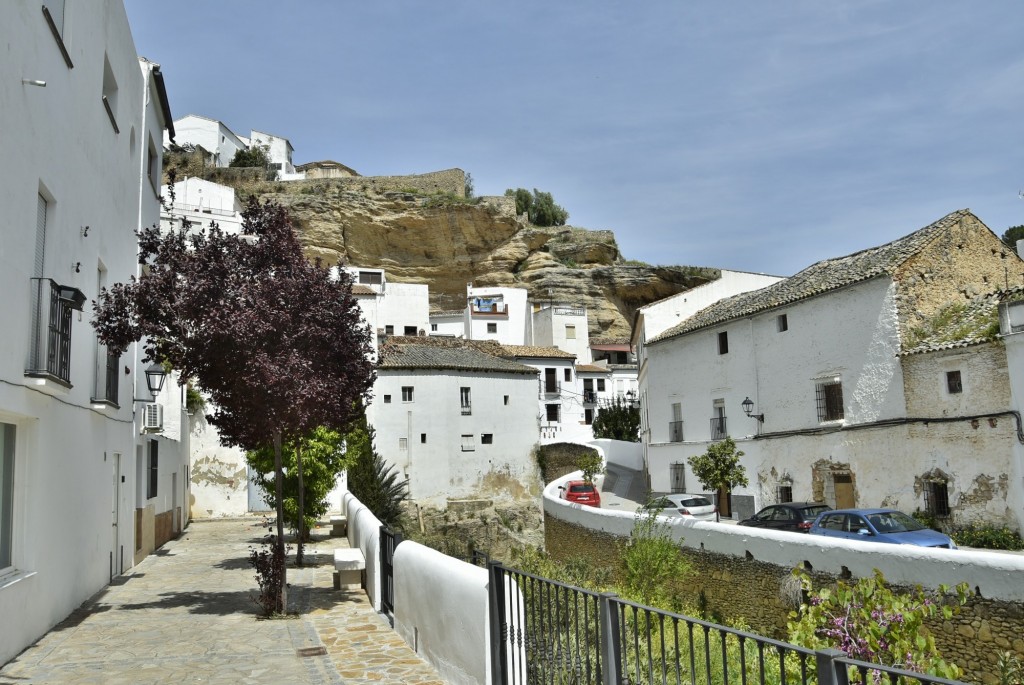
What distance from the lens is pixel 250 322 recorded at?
10047 millimetres

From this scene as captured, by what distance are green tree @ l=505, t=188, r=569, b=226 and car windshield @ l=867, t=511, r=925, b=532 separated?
5245cm

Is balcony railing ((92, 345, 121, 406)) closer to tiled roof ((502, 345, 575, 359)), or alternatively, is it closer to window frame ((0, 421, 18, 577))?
window frame ((0, 421, 18, 577))

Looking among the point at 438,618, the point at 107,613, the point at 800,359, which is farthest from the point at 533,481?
the point at 438,618

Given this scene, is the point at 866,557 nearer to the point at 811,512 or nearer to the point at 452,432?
the point at 811,512

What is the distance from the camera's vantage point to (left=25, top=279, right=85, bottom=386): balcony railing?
28.1 feet

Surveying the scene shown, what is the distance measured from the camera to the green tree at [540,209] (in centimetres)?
6650

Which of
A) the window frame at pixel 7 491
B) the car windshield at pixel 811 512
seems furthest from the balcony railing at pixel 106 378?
the car windshield at pixel 811 512

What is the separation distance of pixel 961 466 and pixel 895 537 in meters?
5.62

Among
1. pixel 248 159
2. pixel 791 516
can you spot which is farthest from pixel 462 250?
pixel 791 516

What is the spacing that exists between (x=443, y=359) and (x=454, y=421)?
3.11m

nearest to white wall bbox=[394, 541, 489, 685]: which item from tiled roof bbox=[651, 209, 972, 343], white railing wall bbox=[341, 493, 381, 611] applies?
white railing wall bbox=[341, 493, 381, 611]

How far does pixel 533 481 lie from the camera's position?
39250mm

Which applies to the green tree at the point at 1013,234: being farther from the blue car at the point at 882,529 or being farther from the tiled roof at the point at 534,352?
the blue car at the point at 882,529

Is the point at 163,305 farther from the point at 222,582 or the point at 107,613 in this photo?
the point at 222,582
